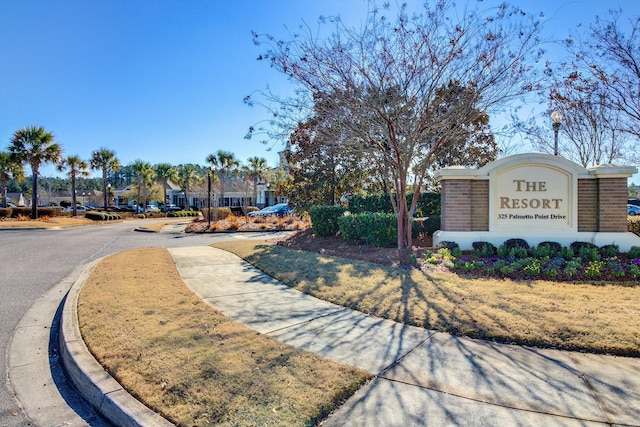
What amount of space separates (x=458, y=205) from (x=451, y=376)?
22.9ft

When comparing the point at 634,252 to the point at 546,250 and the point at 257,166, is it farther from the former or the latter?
the point at 257,166

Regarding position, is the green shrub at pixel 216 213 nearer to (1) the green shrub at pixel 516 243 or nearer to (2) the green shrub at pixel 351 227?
(2) the green shrub at pixel 351 227

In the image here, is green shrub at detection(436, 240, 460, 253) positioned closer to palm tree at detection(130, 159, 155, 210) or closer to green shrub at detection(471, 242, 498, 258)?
green shrub at detection(471, 242, 498, 258)

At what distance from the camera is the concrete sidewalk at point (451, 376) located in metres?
2.88

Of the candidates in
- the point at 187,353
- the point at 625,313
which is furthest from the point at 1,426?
the point at 625,313

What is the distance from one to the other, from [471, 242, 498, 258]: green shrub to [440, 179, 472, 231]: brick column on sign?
0.59 m

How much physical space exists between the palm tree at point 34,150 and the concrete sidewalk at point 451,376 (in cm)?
3304

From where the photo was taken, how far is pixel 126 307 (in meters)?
5.55

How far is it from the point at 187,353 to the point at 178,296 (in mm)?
2459

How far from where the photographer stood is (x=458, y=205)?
9.85 m

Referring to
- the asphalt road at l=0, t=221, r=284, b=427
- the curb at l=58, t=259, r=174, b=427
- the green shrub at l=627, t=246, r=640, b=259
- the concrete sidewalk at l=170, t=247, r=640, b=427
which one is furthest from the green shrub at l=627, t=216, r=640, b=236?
the asphalt road at l=0, t=221, r=284, b=427

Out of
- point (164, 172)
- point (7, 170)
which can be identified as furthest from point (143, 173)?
point (7, 170)

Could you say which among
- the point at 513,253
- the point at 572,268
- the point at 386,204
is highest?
the point at 386,204

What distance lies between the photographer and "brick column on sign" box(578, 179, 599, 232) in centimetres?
965
